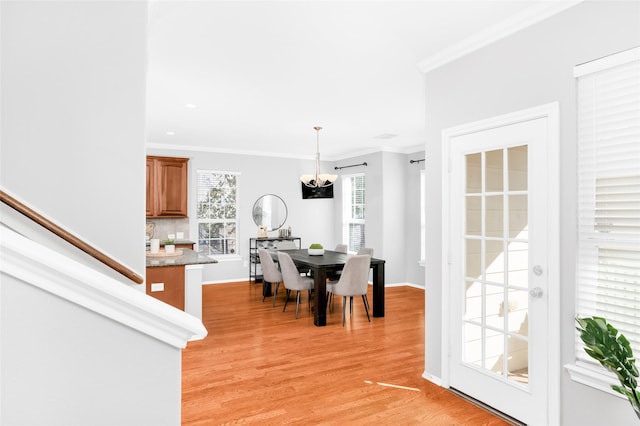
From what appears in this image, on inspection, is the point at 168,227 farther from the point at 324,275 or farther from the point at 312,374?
the point at 312,374

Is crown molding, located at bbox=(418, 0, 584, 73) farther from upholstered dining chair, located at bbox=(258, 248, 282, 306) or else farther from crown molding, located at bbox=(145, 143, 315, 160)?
crown molding, located at bbox=(145, 143, 315, 160)

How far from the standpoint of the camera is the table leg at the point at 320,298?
4.85 metres

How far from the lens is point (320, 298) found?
488 cm

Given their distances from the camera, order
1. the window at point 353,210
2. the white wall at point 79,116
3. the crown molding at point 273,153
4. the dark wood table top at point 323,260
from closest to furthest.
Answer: the white wall at point 79,116 < the dark wood table top at point 323,260 < the crown molding at point 273,153 < the window at point 353,210

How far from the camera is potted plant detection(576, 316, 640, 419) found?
1.77m

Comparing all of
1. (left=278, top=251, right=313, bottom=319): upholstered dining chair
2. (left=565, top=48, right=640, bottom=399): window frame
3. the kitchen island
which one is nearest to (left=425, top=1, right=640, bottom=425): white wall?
(left=565, top=48, right=640, bottom=399): window frame

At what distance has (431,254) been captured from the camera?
3.22 m

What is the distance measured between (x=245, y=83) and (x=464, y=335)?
2.94 metres

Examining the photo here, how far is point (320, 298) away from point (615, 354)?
3.38 meters

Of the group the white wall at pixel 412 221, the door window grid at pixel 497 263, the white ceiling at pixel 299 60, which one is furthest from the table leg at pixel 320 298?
the white wall at pixel 412 221

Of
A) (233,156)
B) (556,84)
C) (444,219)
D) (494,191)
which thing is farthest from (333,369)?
(233,156)

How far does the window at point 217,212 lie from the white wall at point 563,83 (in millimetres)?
5402

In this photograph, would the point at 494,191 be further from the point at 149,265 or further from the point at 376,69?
the point at 149,265

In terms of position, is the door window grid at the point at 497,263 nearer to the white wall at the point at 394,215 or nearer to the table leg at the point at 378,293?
the table leg at the point at 378,293
